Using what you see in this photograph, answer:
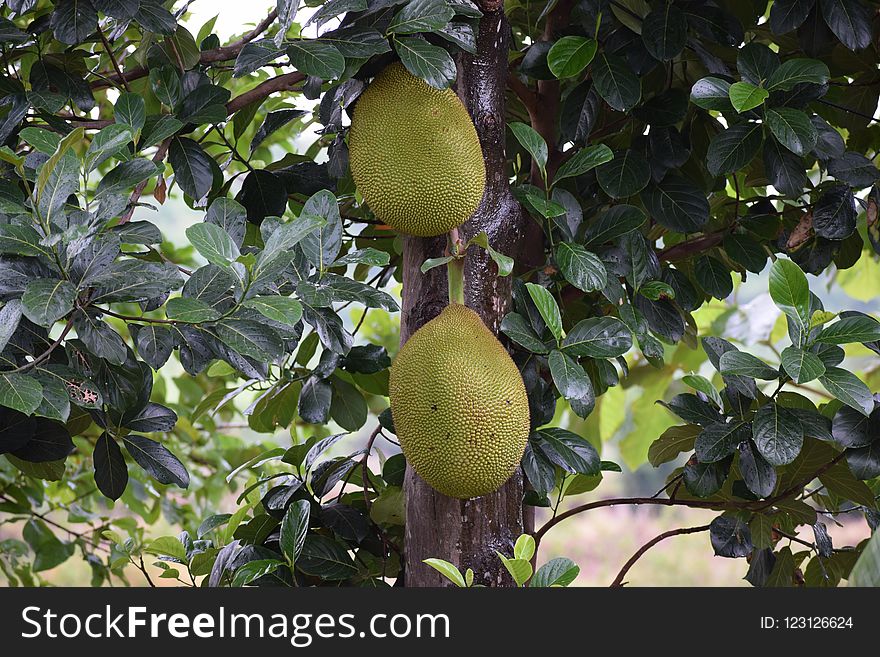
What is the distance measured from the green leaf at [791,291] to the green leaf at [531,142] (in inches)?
7.4

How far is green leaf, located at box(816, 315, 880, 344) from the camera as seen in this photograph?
61 centimetres

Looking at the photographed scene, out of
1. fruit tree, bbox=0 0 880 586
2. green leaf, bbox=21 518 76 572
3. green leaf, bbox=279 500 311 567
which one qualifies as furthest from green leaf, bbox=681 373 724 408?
green leaf, bbox=21 518 76 572

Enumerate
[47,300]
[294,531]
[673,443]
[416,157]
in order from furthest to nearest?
[673,443]
[294,531]
[416,157]
[47,300]

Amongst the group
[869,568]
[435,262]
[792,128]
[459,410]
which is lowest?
[869,568]

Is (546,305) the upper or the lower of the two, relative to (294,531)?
upper

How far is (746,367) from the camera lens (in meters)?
0.63

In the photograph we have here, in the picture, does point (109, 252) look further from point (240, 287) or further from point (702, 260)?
point (702, 260)

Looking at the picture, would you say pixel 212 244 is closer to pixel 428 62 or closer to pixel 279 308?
pixel 279 308

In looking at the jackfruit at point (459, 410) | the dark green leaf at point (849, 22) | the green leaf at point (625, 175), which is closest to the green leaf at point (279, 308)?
the jackfruit at point (459, 410)

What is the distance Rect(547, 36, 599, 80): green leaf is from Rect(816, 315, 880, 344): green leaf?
0.88ft

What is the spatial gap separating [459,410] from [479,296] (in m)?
0.13

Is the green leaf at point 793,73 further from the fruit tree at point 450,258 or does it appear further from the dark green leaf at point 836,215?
the dark green leaf at point 836,215

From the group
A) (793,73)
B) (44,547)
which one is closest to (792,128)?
(793,73)

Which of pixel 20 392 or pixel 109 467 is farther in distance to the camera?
pixel 109 467
